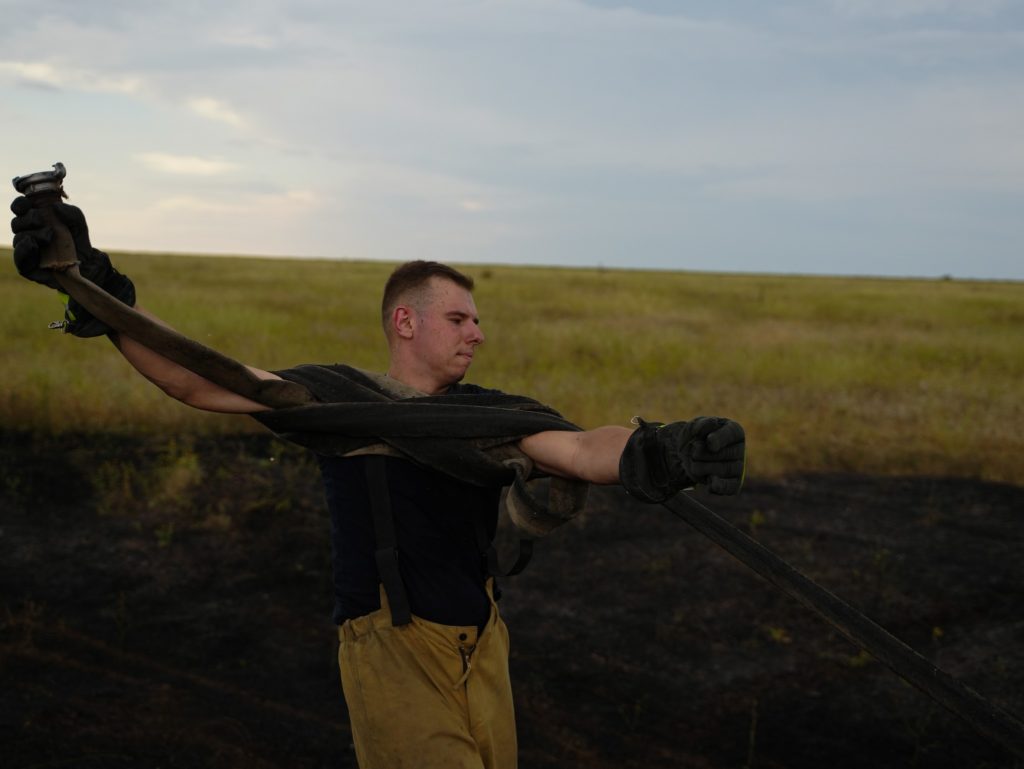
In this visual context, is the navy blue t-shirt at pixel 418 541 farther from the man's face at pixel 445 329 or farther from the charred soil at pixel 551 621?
the charred soil at pixel 551 621

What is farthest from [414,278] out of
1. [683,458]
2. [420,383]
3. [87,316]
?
[683,458]

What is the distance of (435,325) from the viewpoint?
2916 mm

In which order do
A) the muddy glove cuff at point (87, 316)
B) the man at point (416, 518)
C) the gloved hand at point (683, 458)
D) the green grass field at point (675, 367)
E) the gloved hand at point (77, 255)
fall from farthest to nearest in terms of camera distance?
the green grass field at point (675, 367)
the man at point (416, 518)
the muddy glove cuff at point (87, 316)
the gloved hand at point (77, 255)
the gloved hand at point (683, 458)

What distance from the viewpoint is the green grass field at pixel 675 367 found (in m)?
11.1

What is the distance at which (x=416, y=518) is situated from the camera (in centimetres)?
276

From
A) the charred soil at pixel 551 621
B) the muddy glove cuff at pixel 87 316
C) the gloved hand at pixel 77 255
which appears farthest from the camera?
the charred soil at pixel 551 621

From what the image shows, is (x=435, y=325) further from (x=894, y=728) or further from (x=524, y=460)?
(x=894, y=728)

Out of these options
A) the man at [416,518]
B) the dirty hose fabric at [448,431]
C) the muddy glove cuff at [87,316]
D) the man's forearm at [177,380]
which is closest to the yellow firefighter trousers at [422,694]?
the man at [416,518]

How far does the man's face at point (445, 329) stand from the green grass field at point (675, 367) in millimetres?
8231

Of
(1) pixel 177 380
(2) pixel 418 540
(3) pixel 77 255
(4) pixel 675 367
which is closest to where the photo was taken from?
(3) pixel 77 255

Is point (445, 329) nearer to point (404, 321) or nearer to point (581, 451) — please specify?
point (404, 321)

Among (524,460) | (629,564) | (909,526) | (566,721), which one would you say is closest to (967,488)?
(909,526)

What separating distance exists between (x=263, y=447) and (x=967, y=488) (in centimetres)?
742

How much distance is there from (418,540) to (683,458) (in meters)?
0.89
